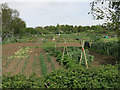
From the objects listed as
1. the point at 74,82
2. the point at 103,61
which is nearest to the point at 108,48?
the point at 103,61

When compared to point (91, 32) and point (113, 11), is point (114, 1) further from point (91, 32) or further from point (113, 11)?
point (91, 32)

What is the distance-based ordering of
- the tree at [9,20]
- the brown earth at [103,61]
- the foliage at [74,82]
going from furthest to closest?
the tree at [9,20]
the brown earth at [103,61]
the foliage at [74,82]

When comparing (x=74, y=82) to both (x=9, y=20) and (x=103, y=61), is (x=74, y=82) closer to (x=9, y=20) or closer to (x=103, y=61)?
(x=103, y=61)

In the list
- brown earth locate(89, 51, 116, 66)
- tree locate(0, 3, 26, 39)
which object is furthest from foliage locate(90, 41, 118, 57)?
tree locate(0, 3, 26, 39)

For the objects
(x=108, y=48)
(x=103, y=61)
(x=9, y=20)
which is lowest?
(x=103, y=61)

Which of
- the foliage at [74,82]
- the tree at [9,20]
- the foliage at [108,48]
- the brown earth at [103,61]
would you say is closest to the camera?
the foliage at [74,82]

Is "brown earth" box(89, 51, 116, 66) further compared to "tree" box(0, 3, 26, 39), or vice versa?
"tree" box(0, 3, 26, 39)

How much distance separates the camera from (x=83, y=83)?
13.6 ft

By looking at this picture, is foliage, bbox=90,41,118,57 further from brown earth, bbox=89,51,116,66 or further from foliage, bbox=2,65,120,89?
foliage, bbox=2,65,120,89

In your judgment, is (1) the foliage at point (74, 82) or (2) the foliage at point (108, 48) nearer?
(1) the foliage at point (74, 82)

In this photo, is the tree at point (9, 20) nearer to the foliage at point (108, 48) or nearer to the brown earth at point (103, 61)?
the foliage at point (108, 48)

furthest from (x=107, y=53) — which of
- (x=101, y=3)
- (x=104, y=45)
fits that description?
(x=101, y=3)

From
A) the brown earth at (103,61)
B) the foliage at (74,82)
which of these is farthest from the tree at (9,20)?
the foliage at (74,82)

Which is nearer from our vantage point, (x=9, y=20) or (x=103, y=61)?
(x=103, y=61)
